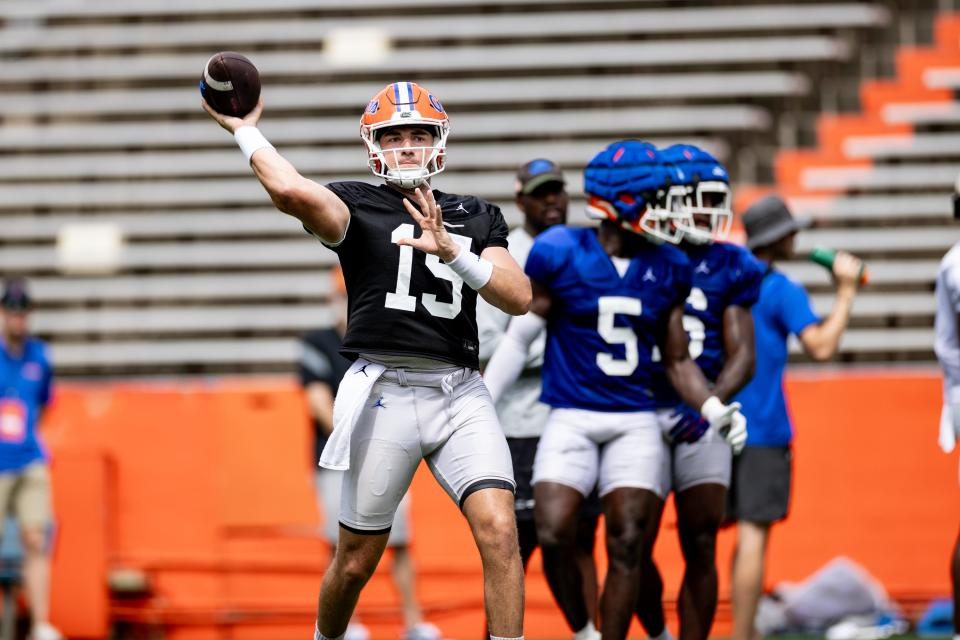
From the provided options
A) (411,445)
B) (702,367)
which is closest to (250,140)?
(411,445)

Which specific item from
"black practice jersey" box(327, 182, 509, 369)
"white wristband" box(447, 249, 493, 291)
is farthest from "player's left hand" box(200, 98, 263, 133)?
"white wristband" box(447, 249, 493, 291)

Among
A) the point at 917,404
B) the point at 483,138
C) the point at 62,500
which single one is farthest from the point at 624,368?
the point at 483,138

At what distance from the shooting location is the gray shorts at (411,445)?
14.1 ft

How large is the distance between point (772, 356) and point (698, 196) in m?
1.06

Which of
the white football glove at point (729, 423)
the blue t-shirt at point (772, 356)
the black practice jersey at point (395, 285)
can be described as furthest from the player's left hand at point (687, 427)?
the black practice jersey at point (395, 285)

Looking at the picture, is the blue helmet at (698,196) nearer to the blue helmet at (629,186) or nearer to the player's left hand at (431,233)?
the blue helmet at (629,186)

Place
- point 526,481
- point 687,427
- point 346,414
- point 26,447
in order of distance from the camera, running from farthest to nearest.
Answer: point 26,447
point 526,481
point 687,427
point 346,414

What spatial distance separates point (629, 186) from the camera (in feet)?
A: 16.7

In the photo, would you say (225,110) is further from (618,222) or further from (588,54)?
(588,54)

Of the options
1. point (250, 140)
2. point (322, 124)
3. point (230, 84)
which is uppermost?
point (322, 124)

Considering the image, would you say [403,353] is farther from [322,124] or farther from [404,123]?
[322,124]

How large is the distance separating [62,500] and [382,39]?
16.5 ft

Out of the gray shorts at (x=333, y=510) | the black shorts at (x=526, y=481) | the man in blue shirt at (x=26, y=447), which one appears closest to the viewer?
the black shorts at (x=526, y=481)

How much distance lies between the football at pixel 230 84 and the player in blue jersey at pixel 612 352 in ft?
4.45
